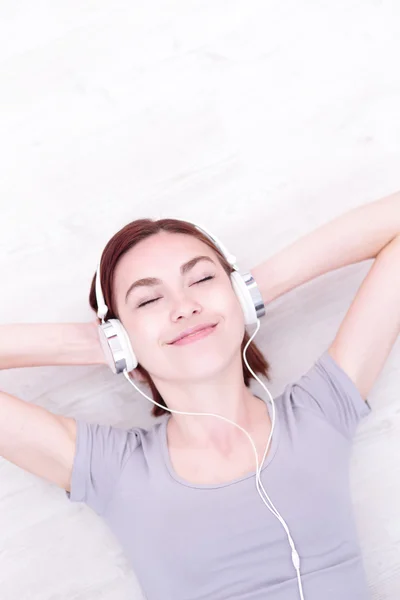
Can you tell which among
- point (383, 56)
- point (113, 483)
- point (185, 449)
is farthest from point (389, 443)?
point (383, 56)

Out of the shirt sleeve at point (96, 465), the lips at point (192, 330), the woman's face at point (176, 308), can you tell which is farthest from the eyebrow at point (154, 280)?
the shirt sleeve at point (96, 465)

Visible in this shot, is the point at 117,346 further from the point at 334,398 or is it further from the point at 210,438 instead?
the point at 334,398

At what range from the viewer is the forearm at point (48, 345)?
4.88ft

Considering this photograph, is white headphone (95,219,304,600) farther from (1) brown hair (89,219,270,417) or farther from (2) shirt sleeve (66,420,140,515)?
(2) shirt sleeve (66,420,140,515)

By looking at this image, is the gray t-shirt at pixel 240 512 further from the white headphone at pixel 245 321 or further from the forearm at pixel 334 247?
the forearm at pixel 334 247

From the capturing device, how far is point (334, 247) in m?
1.58

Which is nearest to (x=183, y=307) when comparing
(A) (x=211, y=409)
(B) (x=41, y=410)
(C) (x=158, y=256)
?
(C) (x=158, y=256)

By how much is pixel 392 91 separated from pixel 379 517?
43.0 inches

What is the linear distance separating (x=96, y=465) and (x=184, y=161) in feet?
2.61

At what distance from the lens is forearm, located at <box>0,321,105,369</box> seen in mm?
1488

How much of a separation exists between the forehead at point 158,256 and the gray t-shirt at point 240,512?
336mm

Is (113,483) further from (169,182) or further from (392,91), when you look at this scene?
(392,91)

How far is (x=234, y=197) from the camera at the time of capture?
1798mm

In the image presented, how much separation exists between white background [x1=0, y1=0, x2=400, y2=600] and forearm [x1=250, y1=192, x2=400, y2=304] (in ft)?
0.61
